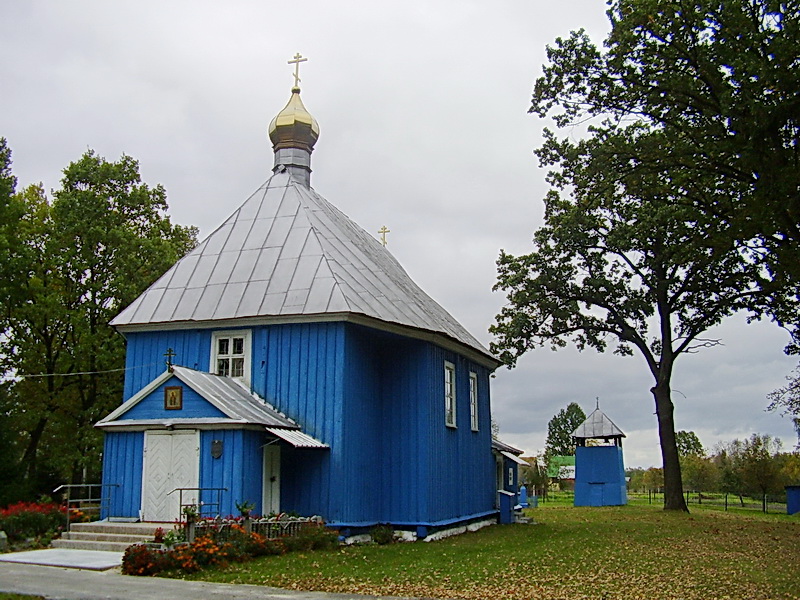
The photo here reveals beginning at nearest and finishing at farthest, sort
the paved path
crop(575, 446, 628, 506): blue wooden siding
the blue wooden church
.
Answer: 1. the paved path
2. the blue wooden church
3. crop(575, 446, 628, 506): blue wooden siding

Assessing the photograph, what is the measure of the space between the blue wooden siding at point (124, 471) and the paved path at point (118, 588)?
12.0 ft

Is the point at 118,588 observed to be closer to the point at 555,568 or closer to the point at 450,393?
the point at 555,568

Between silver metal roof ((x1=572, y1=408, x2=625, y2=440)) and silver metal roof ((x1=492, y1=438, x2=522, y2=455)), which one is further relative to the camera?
silver metal roof ((x1=572, y1=408, x2=625, y2=440))

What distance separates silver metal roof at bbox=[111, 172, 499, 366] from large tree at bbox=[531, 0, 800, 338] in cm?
551

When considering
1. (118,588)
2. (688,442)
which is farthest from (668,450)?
(688,442)

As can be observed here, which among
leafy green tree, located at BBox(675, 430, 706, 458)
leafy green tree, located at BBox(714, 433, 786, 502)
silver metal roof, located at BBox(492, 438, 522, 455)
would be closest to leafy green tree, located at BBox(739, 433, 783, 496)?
leafy green tree, located at BBox(714, 433, 786, 502)

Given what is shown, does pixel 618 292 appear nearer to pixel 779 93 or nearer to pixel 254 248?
pixel 254 248

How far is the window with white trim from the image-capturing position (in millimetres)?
18797

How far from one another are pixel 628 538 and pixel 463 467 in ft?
15.4

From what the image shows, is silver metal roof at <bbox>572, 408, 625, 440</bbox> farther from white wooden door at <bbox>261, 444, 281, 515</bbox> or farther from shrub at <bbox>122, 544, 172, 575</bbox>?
shrub at <bbox>122, 544, 172, 575</bbox>

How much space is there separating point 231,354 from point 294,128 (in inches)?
302

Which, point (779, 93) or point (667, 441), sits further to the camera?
point (667, 441)

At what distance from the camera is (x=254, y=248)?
20781mm

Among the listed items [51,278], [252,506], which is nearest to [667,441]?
[252,506]
